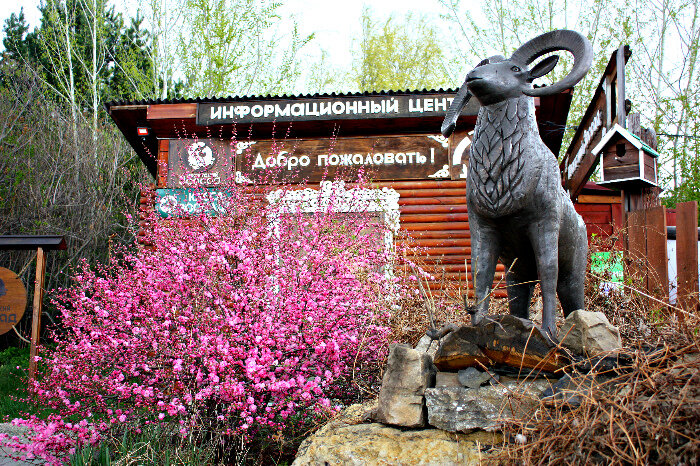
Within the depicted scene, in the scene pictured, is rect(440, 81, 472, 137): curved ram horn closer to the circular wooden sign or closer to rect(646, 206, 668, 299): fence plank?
rect(646, 206, 668, 299): fence plank

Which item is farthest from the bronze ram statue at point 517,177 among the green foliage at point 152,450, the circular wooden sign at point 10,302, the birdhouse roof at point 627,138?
the circular wooden sign at point 10,302

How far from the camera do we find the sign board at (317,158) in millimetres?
9008

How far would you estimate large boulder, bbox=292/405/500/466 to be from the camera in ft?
9.07

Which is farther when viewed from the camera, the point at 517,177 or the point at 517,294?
the point at 517,294

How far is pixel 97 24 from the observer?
727 inches

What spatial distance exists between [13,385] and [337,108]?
20.0 ft

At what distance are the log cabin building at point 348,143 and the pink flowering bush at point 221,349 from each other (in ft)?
14.2

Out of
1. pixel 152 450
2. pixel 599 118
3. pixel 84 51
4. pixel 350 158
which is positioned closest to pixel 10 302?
pixel 350 158

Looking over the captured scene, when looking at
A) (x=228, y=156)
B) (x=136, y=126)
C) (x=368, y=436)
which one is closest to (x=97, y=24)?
(x=136, y=126)

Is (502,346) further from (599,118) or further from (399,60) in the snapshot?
(399,60)

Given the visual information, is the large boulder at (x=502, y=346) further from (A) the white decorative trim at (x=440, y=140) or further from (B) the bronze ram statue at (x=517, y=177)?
(A) the white decorative trim at (x=440, y=140)

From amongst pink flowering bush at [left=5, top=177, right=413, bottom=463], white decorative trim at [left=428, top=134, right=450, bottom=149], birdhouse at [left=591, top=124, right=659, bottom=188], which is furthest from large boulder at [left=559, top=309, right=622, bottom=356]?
white decorative trim at [left=428, top=134, right=450, bottom=149]

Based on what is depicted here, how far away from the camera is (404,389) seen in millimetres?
2980

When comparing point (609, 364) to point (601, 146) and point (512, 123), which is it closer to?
point (512, 123)
